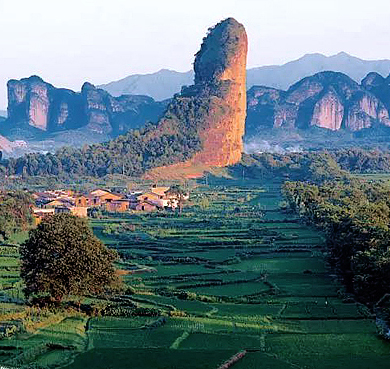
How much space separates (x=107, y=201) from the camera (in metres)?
83.4

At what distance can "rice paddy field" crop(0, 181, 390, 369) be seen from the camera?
25203 mm

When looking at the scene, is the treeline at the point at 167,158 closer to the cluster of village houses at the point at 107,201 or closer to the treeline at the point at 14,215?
the cluster of village houses at the point at 107,201

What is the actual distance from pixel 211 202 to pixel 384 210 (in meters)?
40.4

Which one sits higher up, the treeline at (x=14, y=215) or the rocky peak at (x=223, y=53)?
the rocky peak at (x=223, y=53)

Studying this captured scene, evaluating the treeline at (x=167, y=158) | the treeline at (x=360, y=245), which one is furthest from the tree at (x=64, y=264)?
the treeline at (x=167, y=158)

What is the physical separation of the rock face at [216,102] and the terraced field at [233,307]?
195 feet

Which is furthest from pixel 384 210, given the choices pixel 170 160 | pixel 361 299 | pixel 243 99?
pixel 243 99

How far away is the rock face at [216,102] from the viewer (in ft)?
405

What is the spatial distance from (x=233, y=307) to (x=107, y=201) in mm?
50336

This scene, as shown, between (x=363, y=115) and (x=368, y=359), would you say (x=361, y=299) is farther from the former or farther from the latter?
(x=363, y=115)

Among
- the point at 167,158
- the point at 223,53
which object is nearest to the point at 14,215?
the point at 167,158

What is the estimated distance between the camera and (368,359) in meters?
25.4

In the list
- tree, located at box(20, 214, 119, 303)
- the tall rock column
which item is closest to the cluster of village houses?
the tall rock column

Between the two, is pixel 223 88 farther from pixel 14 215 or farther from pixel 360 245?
pixel 360 245
